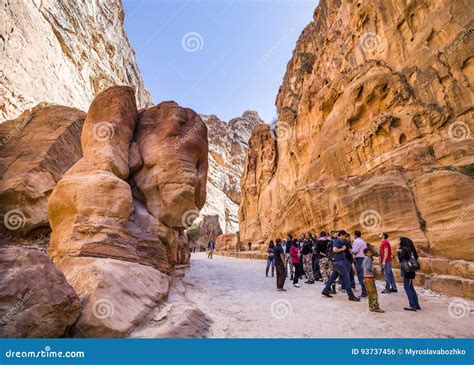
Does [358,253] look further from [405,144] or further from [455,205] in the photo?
[405,144]

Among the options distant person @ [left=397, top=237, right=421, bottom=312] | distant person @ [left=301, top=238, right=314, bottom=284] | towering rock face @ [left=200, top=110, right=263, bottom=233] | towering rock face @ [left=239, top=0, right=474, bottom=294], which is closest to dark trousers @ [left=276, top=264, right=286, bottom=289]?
distant person @ [left=301, top=238, right=314, bottom=284]

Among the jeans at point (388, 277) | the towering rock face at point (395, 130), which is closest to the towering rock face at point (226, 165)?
the towering rock face at point (395, 130)

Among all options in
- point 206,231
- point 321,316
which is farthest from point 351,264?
point 206,231

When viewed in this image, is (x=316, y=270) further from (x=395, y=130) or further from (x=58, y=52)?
(x=58, y=52)

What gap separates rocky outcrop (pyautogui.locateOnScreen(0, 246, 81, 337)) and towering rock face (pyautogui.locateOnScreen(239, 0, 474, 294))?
946 centimetres

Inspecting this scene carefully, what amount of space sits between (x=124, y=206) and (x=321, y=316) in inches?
219

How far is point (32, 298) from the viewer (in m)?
3.61

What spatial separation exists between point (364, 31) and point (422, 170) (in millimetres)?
15794

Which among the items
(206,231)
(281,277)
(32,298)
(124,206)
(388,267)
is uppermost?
(206,231)

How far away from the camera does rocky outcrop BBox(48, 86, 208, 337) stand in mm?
4738

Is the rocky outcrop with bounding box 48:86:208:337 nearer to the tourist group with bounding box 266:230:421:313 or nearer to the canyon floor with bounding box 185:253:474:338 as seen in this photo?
the canyon floor with bounding box 185:253:474:338

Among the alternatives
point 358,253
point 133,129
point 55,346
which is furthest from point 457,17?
point 55,346

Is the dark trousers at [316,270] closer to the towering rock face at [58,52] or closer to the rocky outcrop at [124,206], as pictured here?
the rocky outcrop at [124,206]

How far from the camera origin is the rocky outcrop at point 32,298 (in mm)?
3445
